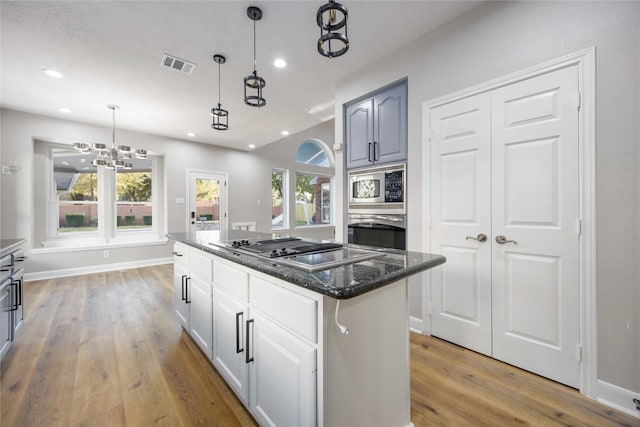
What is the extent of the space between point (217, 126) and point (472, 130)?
211 cm

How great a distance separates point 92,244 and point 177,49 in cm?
411

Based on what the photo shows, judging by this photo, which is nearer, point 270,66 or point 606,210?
point 606,210

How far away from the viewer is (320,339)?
0.95 meters

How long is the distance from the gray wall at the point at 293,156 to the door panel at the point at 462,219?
501 cm

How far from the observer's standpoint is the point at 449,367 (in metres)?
1.84

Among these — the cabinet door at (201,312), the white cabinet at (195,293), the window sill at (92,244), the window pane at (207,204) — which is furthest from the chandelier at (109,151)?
the cabinet door at (201,312)

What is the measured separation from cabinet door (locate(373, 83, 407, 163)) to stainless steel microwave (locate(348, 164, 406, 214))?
4.8 inches

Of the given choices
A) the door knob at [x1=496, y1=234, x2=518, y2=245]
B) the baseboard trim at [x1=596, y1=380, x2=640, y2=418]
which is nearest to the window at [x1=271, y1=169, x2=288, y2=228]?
the door knob at [x1=496, y1=234, x2=518, y2=245]

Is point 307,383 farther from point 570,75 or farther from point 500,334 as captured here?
point 570,75

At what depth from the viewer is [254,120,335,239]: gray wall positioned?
6.85 m

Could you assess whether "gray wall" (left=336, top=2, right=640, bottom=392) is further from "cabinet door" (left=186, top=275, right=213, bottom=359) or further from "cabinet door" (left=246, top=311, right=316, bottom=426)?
"cabinet door" (left=186, top=275, right=213, bottom=359)

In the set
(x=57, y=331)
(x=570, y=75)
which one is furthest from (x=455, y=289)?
(x=57, y=331)

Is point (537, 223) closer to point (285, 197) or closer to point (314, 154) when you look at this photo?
point (285, 197)

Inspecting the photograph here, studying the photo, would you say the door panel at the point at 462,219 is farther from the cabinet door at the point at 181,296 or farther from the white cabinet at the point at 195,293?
the cabinet door at the point at 181,296
